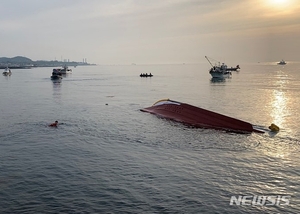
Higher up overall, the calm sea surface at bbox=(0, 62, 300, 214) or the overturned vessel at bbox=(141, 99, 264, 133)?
the overturned vessel at bbox=(141, 99, 264, 133)

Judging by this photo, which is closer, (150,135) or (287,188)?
(287,188)

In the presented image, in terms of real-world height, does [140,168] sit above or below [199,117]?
below

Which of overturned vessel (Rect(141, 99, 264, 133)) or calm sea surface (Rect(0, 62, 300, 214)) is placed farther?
overturned vessel (Rect(141, 99, 264, 133))

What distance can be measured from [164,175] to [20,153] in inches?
578

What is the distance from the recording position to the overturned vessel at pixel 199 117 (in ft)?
129

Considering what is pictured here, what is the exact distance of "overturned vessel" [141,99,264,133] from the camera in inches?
1549

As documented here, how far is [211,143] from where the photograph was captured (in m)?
32.7

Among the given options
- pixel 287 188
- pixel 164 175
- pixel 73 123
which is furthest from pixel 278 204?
pixel 73 123

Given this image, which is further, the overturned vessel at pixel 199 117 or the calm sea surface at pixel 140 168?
the overturned vessel at pixel 199 117

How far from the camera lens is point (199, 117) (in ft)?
145

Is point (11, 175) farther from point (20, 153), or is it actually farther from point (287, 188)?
point (287, 188)

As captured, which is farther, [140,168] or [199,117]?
[199,117]

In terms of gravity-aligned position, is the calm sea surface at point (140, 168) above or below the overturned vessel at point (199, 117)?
below

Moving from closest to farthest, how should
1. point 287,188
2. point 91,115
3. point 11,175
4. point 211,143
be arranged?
1. point 287,188
2. point 11,175
3. point 211,143
4. point 91,115
